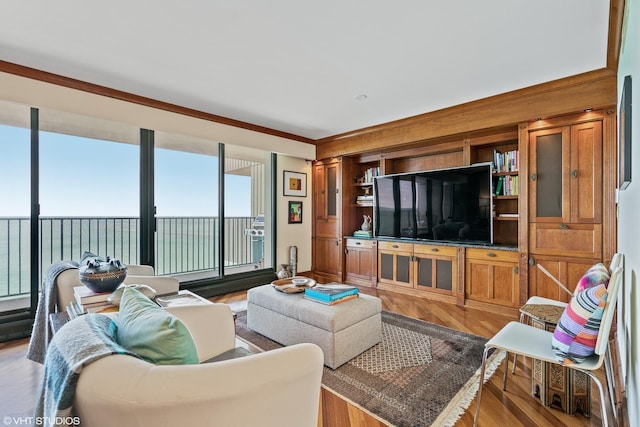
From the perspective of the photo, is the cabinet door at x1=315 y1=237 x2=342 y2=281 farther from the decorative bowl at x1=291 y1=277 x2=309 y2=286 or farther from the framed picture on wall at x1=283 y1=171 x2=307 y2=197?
the decorative bowl at x1=291 y1=277 x2=309 y2=286

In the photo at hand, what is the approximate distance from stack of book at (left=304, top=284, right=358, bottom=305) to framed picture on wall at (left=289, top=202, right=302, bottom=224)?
8.73 ft

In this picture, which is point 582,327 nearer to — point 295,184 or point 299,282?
point 299,282

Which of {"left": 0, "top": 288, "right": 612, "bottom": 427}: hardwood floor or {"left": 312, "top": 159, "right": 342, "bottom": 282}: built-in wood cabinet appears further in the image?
{"left": 312, "top": 159, "right": 342, "bottom": 282}: built-in wood cabinet

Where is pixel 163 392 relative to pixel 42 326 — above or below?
above

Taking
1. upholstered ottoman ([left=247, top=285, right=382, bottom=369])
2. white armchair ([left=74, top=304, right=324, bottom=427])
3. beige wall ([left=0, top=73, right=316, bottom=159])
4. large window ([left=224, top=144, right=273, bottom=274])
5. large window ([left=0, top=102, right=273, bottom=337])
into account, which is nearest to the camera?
white armchair ([left=74, top=304, right=324, bottom=427])

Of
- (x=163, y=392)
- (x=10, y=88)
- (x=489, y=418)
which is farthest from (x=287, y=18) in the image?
(x=489, y=418)

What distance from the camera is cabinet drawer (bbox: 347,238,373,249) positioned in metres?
4.68

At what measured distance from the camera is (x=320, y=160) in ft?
17.5

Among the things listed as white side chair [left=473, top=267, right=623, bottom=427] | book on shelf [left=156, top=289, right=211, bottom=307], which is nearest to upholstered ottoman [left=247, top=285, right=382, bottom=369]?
book on shelf [left=156, top=289, right=211, bottom=307]

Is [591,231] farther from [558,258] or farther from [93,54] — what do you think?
[93,54]

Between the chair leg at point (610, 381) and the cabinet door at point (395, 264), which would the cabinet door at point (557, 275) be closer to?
the chair leg at point (610, 381)

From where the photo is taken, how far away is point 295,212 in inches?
205

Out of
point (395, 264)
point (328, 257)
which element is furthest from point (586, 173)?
point (328, 257)

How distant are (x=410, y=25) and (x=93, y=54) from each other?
245 centimetres
